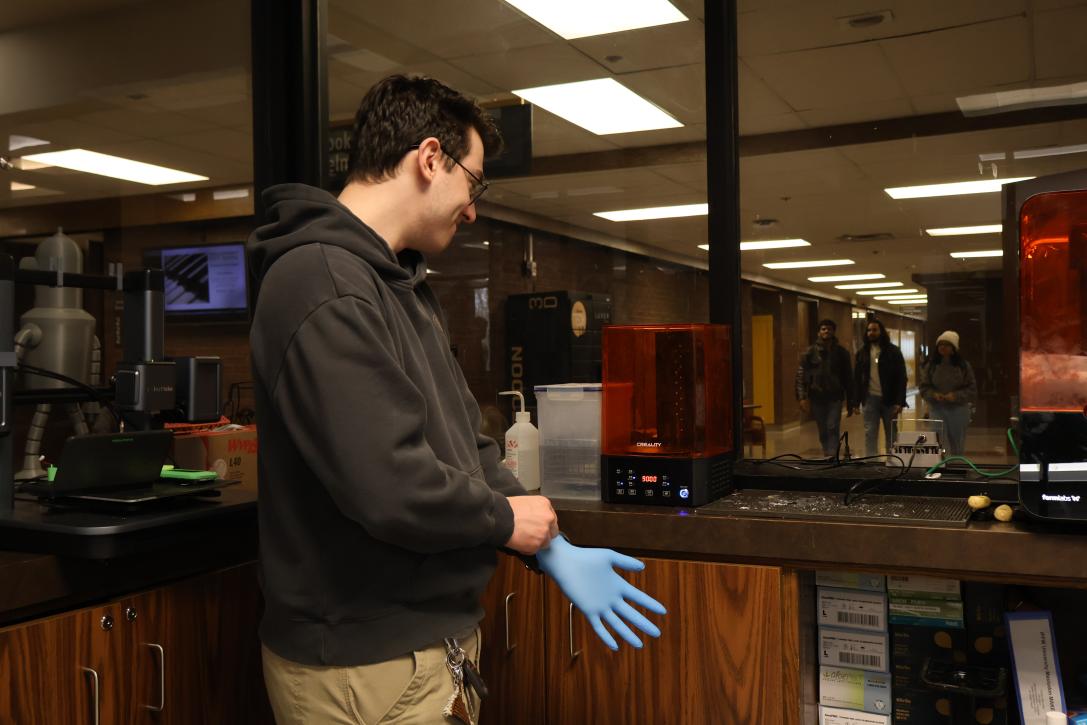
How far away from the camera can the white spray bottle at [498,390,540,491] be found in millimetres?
2180

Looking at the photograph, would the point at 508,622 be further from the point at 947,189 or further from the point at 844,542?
the point at 947,189

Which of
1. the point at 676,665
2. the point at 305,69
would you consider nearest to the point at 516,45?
the point at 305,69

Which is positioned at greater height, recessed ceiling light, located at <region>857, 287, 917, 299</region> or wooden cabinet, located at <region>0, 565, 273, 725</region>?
recessed ceiling light, located at <region>857, 287, 917, 299</region>

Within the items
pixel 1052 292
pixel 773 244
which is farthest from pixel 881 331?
pixel 1052 292

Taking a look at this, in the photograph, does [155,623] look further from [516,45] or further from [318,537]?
[516,45]

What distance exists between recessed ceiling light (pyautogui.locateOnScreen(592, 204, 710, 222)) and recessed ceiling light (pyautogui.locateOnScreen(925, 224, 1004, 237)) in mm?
544

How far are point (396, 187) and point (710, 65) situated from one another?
1.20 metres

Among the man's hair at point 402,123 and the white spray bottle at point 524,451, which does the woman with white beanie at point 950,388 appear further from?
the man's hair at point 402,123

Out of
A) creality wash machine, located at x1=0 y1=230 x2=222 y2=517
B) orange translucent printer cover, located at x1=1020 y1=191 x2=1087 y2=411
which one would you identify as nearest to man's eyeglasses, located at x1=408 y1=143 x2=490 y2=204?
creality wash machine, located at x1=0 y1=230 x2=222 y2=517

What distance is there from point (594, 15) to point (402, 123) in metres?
1.42

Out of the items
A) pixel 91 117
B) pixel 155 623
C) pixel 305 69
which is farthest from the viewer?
pixel 91 117

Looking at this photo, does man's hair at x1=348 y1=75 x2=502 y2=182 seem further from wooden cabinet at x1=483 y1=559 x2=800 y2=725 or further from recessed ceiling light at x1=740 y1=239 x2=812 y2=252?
recessed ceiling light at x1=740 y1=239 x2=812 y2=252

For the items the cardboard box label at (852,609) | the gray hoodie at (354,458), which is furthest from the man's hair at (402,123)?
the cardboard box label at (852,609)

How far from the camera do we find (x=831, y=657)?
1916 mm
